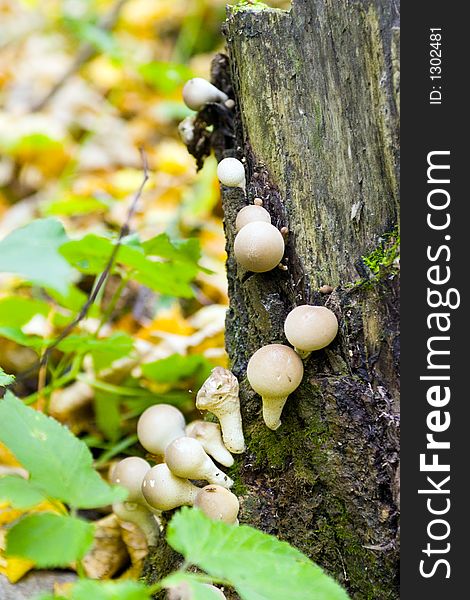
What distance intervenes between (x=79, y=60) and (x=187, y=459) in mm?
4961

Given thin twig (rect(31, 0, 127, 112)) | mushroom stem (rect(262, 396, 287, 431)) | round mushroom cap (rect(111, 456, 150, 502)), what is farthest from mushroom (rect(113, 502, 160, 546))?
thin twig (rect(31, 0, 127, 112))

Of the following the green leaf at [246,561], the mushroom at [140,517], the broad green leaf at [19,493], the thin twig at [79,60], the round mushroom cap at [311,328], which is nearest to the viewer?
the green leaf at [246,561]

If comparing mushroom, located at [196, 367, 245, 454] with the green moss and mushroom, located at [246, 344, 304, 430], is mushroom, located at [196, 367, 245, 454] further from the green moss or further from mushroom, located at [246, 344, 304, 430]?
the green moss

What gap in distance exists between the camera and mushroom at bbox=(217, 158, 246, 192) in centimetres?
206

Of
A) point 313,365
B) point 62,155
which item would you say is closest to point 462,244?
point 313,365

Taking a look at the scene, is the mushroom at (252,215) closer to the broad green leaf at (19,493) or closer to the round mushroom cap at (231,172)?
the round mushroom cap at (231,172)

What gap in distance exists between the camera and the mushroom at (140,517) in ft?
7.16

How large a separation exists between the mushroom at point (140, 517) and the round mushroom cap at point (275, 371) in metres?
0.69

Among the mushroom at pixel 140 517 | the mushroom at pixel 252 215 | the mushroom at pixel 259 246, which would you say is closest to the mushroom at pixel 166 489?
the mushroom at pixel 140 517

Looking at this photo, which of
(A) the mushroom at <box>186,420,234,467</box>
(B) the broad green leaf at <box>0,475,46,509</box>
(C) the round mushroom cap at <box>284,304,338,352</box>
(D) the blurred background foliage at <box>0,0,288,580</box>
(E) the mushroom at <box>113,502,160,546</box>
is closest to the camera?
(B) the broad green leaf at <box>0,475,46,509</box>

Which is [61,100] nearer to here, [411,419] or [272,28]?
[272,28]

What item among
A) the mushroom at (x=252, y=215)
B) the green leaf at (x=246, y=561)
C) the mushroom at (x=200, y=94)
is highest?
the mushroom at (x=200, y=94)

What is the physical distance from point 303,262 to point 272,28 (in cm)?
71

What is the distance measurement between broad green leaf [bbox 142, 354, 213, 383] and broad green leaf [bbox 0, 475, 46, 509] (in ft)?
4.42
